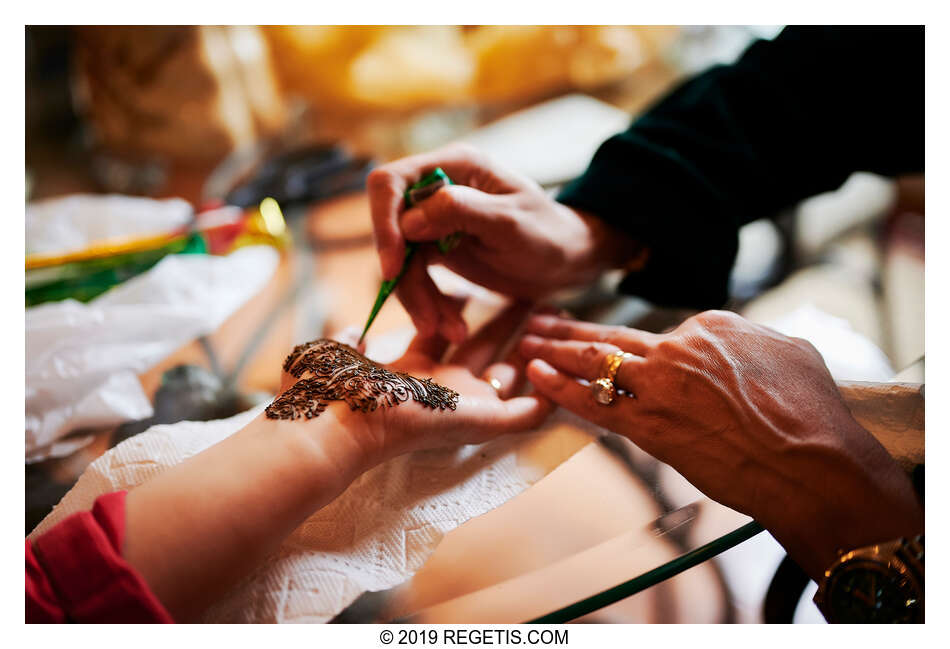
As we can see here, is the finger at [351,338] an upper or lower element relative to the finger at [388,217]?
lower

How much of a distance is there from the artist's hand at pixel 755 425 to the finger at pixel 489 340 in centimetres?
8

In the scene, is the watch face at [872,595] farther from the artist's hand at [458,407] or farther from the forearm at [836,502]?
the artist's hand at [458,407]

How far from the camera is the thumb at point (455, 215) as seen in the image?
2.49 ft

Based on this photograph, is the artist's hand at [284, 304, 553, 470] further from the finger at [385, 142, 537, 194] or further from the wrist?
the finger at [385, 142, 537, 194]

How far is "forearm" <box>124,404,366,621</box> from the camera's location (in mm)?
533

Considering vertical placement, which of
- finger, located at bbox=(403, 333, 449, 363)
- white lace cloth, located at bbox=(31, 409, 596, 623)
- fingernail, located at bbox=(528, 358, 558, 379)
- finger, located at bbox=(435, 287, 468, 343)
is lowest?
white lace cloth, located at bbox=(31, 409, 596, 623)

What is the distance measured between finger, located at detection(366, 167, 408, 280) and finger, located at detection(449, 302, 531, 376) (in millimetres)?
134

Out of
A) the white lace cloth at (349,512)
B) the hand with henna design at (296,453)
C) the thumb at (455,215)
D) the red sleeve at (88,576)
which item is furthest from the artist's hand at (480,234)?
the red sleeve at (88,576)

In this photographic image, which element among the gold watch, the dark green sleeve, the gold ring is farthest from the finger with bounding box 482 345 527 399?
the gold watch

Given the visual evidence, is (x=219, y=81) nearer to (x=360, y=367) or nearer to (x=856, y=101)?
(x=360, y=367)

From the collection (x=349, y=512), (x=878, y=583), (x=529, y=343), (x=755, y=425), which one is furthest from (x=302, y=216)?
(x=878, y=583)

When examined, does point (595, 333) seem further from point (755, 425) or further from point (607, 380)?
point (755, 425)

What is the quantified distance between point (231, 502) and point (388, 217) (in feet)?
1.21
